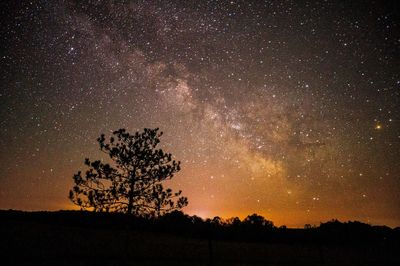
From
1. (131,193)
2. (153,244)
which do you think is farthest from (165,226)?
(153,244)

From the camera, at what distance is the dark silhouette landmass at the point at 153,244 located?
1065cm

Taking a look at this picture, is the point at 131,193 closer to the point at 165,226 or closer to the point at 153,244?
the point at 153,244

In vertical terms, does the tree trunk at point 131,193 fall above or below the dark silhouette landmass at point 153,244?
above

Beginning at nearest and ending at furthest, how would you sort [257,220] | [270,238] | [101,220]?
[101,220] → [270,238] → [257,220]

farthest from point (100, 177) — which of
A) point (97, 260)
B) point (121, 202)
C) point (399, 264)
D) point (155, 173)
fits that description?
point (399, 264)

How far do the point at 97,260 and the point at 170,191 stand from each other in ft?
39.1

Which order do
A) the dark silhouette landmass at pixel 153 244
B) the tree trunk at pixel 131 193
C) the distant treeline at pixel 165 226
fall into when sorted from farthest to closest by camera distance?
the distant treeline at pixel 165 226 < the tree trunk at pixel 131 193 < the dark silhouette landmass at pixel 153 244

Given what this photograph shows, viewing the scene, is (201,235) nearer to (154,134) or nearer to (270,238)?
(270,238)

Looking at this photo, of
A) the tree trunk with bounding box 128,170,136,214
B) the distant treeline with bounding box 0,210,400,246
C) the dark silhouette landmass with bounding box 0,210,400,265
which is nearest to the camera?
the dark silhouette landmass with bounding box 0,210,400,265

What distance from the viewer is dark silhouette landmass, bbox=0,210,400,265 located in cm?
1065

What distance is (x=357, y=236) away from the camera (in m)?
34.2

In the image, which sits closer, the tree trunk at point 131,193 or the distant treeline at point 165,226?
the tree trunk at point 131,193

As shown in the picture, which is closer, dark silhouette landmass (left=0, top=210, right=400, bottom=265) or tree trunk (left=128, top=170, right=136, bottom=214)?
dark silhouette landmass (left=0, top=210, right=400, bottom=265)

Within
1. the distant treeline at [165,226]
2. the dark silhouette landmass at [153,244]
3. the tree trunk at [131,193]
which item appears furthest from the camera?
the distant treeline at [165,226]
